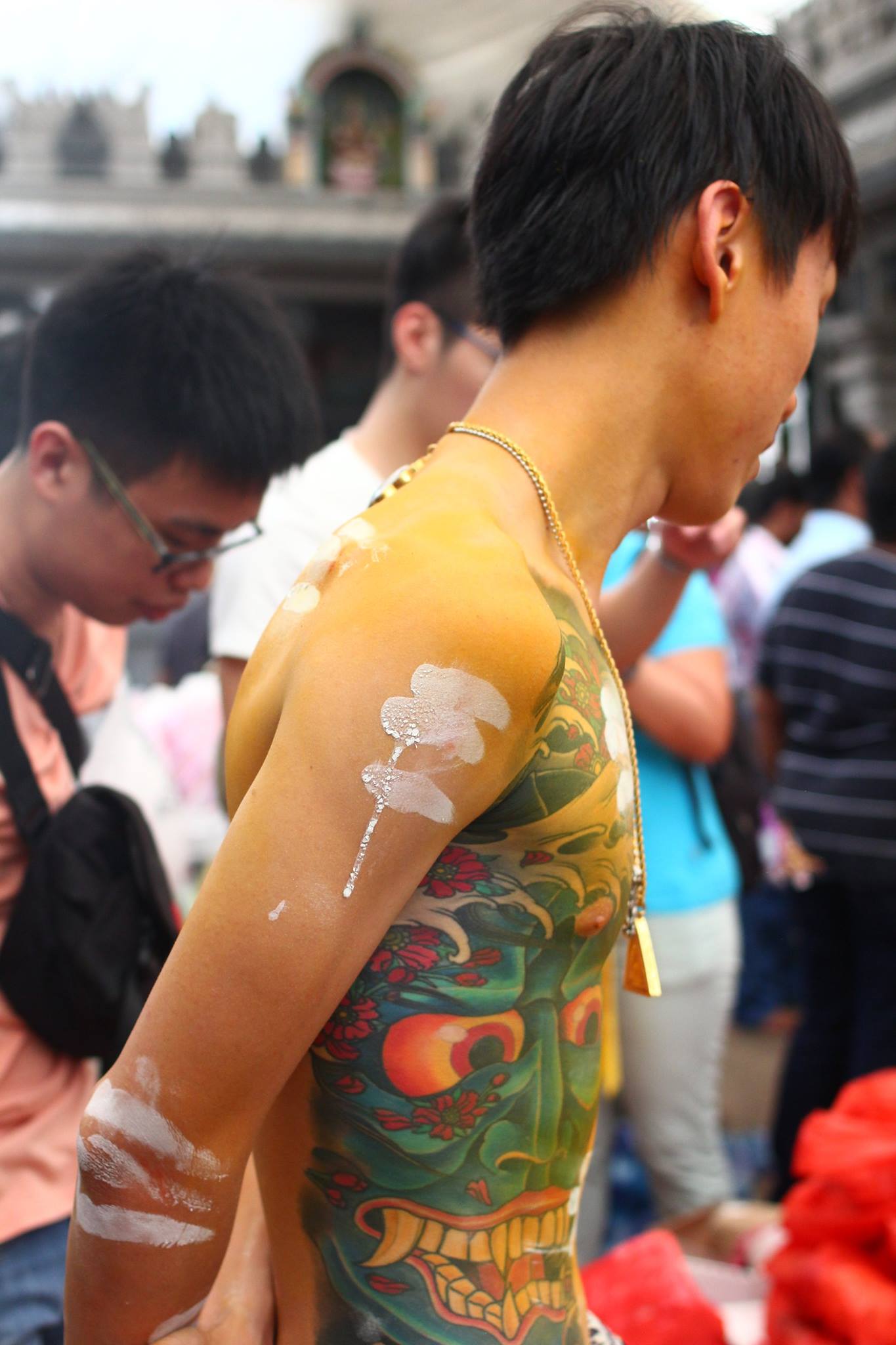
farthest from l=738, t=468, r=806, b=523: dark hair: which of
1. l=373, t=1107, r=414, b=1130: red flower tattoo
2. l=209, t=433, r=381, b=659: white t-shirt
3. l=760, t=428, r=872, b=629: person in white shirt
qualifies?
l=373, t=1107, r=414, b=1130: red flower tattoo

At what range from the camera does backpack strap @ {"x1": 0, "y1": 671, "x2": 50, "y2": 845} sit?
150cm

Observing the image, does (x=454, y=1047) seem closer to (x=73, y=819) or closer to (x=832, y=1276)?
(x=832, y=1276)

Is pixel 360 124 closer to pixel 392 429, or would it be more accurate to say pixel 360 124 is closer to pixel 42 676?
→ pixel 392 429

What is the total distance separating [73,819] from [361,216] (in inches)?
428

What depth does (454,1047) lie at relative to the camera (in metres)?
0.90

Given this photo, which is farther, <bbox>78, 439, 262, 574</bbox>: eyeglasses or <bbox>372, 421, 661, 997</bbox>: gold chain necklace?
<bbox>78, 439, 262, 574</bbox>: eyeglasses

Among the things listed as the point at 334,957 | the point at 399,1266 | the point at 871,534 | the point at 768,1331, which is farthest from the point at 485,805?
the point at 871,534

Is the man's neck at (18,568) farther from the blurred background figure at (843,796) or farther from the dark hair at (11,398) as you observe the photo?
the blurred background figure at (843,796)

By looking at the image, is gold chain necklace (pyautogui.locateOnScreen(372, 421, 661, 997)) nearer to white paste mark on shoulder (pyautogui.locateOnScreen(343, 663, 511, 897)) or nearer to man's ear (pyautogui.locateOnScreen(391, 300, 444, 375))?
white paste mark on shoulder (pyautogui.locateOnScreen(343, 663, 511, 897))

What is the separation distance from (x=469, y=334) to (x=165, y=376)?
1.99 ft

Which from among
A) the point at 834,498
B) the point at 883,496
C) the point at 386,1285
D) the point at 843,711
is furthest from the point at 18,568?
the point at 834,498

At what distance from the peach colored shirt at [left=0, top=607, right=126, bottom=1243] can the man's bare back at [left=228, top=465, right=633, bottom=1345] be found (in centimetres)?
63

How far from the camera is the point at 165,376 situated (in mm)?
1660

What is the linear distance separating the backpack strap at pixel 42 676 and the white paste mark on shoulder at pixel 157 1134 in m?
0.84
